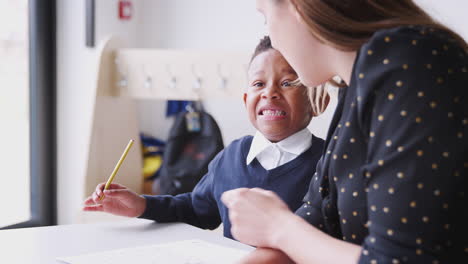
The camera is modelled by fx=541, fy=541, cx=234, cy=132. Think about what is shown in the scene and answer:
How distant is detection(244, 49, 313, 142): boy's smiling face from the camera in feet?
4.46

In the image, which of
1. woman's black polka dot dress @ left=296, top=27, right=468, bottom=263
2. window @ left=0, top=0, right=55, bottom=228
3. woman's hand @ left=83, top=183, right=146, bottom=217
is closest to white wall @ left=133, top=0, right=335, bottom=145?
window @ left=0, top=0, right=55, bottom=228

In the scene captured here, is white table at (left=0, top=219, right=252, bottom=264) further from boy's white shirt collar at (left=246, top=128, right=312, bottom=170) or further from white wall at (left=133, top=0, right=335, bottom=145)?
white wall at (left=133, top=0, right=335, bottom=145)

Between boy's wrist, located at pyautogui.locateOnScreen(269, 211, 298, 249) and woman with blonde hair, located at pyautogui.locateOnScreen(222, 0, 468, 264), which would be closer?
woman with blonde hair, located at pyautogui.locateOnScreen(222, 0, 468, 264)

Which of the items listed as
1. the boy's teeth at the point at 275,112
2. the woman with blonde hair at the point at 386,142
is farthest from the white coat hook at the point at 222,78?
the woman with blonde hair at the point at 386,142

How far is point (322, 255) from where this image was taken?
646mm

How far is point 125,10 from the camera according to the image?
9.78ft

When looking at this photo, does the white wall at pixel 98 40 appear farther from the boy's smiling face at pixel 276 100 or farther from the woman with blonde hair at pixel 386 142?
the woman with blonde hair at pixel 386 142

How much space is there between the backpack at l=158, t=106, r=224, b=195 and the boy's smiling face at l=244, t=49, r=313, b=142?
104 cm

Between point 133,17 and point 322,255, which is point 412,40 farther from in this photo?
point 133,17

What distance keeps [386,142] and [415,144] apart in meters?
0.03

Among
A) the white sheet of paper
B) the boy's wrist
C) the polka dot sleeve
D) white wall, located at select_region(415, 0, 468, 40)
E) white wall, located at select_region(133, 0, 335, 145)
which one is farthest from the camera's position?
white wall, located at select_region(133, 0, 335, 145)

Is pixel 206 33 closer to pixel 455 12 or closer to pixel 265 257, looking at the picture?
pixel 455 12

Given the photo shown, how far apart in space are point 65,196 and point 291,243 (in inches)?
91.9

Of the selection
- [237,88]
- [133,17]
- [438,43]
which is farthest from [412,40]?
[133,17]
